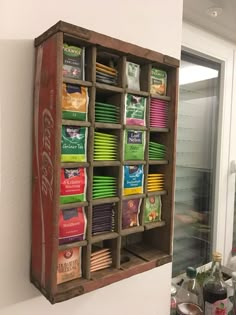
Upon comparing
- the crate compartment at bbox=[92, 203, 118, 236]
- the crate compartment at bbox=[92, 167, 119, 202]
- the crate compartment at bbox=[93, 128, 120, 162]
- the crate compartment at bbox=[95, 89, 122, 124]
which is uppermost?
the crate compartment at bbox=[95, 89, 122, 124]

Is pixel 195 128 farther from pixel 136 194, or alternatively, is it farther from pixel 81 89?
pixel 81 89

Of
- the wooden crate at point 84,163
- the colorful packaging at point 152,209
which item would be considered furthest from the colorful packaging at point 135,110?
the colorful packaging at point 152,209

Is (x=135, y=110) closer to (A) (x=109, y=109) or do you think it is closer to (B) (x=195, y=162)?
(A) (x=109, y=109)

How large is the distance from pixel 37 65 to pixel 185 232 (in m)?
1.12

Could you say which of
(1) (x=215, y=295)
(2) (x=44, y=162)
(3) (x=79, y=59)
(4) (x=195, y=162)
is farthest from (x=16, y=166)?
(4) (x=195, y=162)

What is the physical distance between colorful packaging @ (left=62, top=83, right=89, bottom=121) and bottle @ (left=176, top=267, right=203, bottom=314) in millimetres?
825

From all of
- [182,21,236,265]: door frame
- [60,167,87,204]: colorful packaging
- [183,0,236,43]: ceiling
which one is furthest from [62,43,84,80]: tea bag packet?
[182,21,236,265]: door frame

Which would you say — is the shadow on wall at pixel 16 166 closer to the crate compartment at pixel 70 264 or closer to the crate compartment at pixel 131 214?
the crate compartment at pixel 70 264

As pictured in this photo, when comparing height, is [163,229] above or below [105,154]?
below

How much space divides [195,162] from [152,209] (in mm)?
706

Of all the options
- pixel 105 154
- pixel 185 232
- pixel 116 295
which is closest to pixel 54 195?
pixel 105 154

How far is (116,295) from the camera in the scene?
33.9 inches

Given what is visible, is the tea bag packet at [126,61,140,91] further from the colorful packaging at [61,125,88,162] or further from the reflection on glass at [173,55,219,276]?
the reflection on glass at [173,55,219,276]

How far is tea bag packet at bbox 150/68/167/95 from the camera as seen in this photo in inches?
32.6
